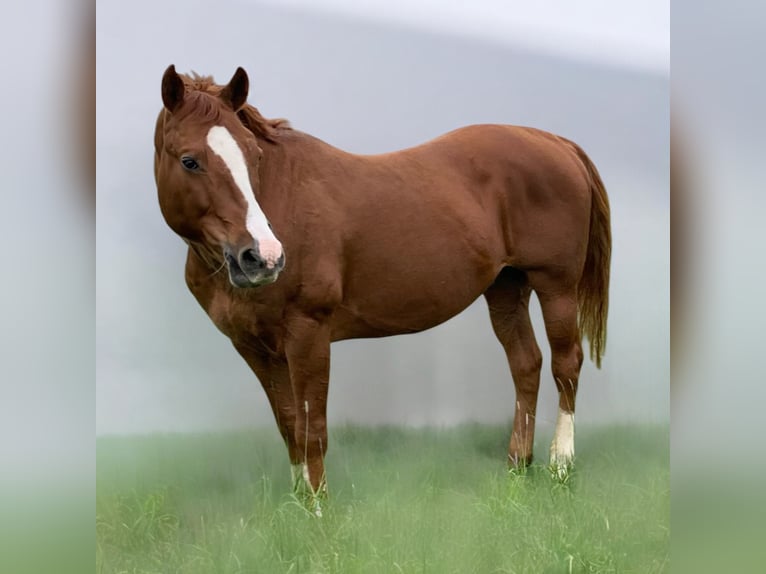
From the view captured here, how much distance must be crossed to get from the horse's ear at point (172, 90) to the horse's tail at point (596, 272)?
1.63 metres

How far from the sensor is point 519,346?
313 cm

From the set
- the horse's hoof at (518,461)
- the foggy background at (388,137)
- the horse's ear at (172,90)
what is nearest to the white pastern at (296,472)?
the foggy background at (388,137)

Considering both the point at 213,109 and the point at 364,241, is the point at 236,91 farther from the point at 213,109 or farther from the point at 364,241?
the point at 364,241

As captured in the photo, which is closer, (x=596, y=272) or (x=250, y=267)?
(x=250, y=267)

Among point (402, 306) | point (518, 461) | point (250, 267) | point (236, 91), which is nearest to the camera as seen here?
point (250, 267)

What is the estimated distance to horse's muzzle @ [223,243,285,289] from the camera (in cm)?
231

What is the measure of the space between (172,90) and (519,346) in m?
1.64

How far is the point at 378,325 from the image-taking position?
2.76 meters

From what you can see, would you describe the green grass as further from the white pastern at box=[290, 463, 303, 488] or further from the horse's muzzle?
the horse's muzzle

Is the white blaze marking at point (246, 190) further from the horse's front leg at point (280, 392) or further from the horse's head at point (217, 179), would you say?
the horse's front leg at point (280, 392)

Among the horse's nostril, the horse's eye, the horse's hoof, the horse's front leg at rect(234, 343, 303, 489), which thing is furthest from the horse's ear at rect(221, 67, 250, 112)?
the horse's hoof

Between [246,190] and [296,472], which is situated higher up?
[246,190]

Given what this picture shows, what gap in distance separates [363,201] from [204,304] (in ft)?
2.13

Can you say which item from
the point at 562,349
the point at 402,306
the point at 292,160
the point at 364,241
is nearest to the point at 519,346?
the point at 562,349
